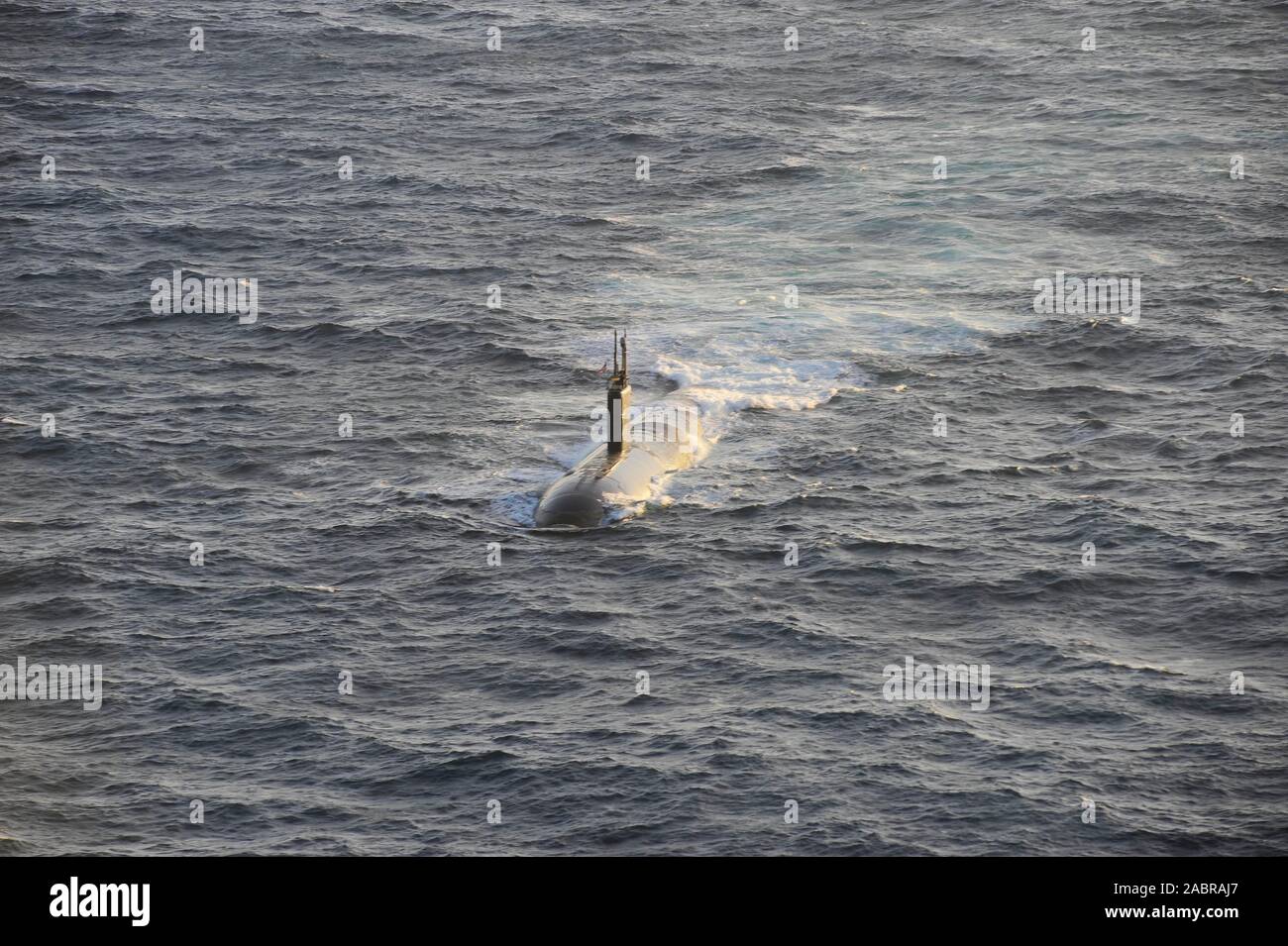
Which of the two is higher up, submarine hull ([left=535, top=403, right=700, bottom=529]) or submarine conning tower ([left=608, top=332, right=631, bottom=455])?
submarine conning tower ([left=608, top=332, right=631, bottom=455])

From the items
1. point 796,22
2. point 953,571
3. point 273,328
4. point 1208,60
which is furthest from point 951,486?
point 796,22

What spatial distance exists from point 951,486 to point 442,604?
2092 centimetres

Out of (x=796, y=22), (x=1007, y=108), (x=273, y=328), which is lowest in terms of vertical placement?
(x=273, y=328)

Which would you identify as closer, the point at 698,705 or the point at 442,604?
the point at 698,705

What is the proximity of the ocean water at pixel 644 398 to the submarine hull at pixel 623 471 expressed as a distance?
1331 mm

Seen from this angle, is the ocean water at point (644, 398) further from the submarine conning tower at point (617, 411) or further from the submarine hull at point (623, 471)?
the submarine conning tower at point (617, 411)

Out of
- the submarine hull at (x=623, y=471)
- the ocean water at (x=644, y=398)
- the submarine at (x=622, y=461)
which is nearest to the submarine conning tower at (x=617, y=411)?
the submarine at (x=622, y=461)

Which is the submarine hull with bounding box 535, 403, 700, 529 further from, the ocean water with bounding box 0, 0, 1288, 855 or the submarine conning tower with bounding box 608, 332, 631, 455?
the ocean water with bounding box 0, 0, 1288, 855

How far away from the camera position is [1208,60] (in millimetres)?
A: 122500

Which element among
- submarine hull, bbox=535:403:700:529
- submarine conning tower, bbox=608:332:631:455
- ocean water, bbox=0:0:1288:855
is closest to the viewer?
ocean water, bbox=0:0:1288:855

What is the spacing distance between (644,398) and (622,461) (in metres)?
9.26

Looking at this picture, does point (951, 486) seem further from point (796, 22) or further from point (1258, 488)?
point (796, 22)

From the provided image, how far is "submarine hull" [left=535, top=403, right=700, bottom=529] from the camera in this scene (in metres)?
65.2

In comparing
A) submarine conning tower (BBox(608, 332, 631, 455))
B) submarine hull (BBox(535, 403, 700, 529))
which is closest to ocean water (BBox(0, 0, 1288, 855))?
submarine hull (BBox(535, 403, 700, 529))
